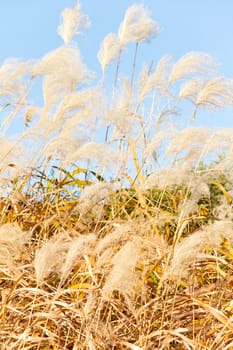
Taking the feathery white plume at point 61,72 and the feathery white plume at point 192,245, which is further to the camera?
the feathery white plume at point 61,72

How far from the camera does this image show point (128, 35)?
4922 mm

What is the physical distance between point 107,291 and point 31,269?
984 millimetres

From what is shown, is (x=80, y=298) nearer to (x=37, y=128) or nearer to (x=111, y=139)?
(x=37, y=128)

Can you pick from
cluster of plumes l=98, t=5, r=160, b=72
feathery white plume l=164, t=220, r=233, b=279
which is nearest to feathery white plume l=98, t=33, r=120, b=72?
cluster of plumes l=98, t=5, r=160, b=72

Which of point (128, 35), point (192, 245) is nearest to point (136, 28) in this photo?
point (128, 35)

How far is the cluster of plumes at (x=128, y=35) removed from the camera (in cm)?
484

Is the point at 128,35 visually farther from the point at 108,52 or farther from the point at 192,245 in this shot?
the point at 192,245

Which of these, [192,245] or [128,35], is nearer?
[192,245]

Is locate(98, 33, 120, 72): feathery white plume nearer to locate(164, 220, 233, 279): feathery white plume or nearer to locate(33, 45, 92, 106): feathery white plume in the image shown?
locate(33, 45, 92, 106): feathery white plume

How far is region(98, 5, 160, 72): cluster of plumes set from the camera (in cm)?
484

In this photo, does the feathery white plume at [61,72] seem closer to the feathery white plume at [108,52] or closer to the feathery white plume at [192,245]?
the feathery white plume at [108,52]

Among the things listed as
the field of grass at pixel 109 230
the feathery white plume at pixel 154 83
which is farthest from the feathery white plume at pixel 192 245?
the feathery white plume at pixel 154 83

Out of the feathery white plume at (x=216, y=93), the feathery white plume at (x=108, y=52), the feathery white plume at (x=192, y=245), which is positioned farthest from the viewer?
the feathery white plume at (x=108, y=52)

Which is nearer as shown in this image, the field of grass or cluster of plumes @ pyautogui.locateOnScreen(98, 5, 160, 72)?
the field of grass
